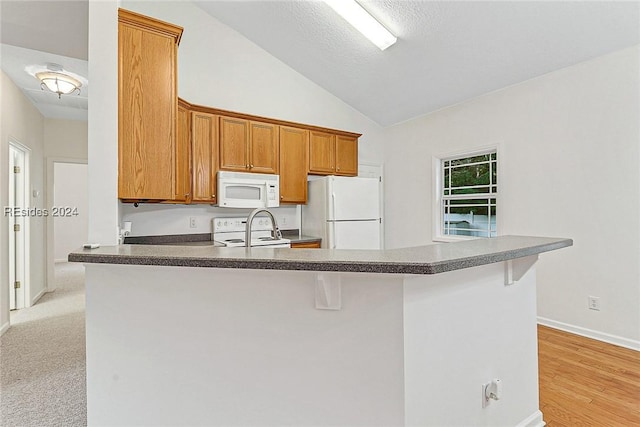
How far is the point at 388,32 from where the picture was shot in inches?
127

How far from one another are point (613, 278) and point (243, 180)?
3545mm

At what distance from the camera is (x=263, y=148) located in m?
3.88

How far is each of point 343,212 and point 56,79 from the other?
3.38 m

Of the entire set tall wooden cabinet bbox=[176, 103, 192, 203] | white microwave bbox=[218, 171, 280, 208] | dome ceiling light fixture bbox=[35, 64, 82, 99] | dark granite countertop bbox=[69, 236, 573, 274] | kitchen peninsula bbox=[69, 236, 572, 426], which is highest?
dome ceiling light fixture bbox=[35, 64, 82, 99]

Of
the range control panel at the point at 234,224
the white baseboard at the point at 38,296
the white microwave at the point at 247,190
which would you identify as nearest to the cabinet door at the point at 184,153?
the white microwave at the point at 247,190

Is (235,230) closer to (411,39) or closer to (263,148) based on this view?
(263,148)

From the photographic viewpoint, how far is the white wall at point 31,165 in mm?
3416

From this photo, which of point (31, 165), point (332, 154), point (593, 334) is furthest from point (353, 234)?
point (31, 165)

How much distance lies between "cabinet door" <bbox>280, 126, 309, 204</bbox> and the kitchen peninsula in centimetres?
261

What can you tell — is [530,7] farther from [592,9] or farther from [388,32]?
[388,32]

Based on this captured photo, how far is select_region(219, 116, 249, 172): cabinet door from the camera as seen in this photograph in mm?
3611

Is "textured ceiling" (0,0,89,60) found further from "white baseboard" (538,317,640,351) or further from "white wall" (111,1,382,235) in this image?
"white baseboard" (538,317,640,351)

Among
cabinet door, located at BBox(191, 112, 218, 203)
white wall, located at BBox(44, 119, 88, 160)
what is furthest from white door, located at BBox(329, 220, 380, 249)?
white wall, located at BBox(44, 119, 88, 160)

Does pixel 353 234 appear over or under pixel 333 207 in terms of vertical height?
under
